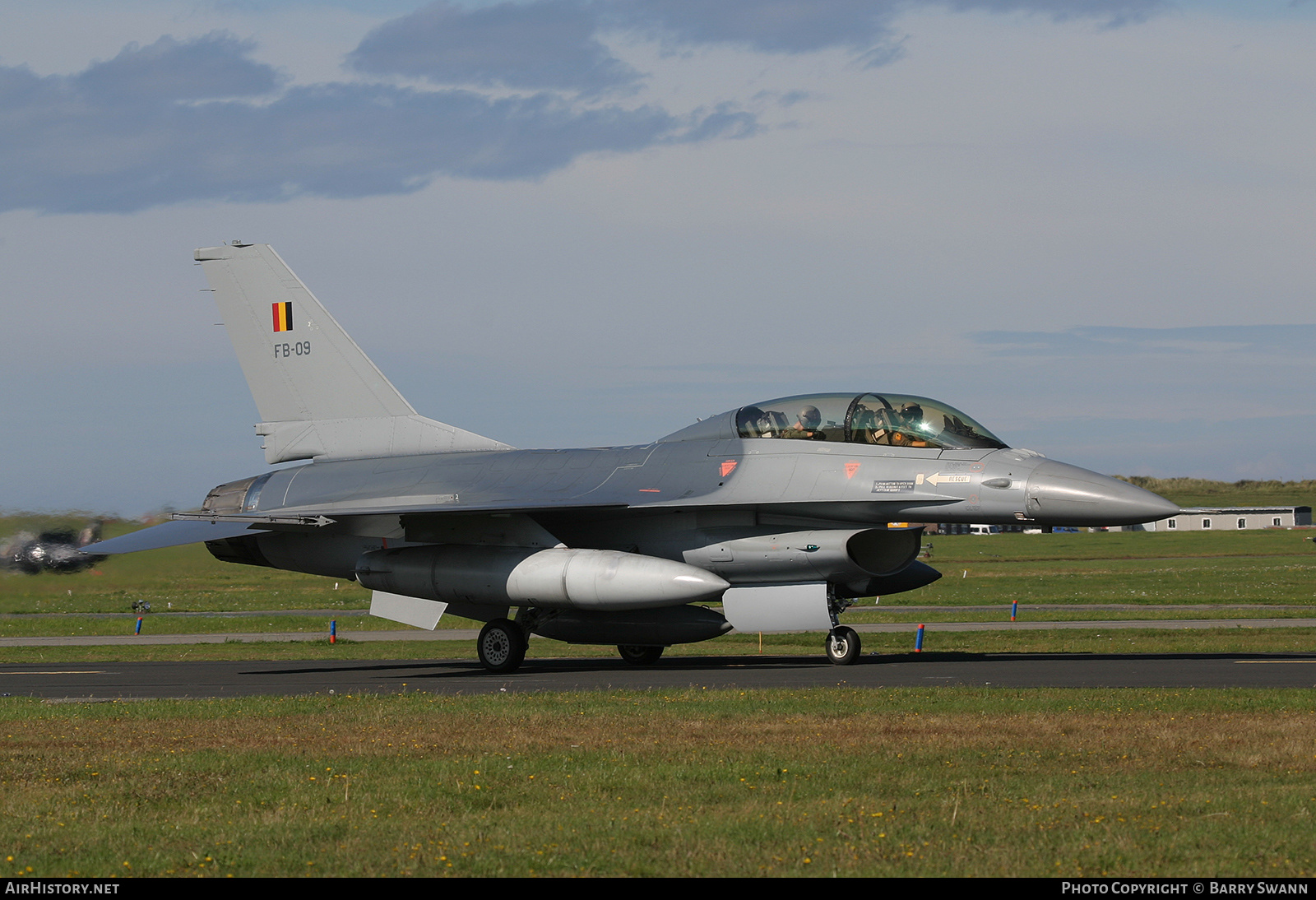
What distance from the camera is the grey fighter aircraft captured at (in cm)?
1748

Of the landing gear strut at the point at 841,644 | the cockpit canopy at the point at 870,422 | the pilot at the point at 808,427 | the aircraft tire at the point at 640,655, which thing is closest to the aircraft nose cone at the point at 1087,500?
the cockpit canopy at the point at 870,422

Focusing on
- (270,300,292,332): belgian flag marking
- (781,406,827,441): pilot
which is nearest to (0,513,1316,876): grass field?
(781,406,827,441): pilot

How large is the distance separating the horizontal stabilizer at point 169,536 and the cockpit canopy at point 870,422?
782 centimetres

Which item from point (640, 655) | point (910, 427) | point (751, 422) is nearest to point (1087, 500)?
point (910, 427)

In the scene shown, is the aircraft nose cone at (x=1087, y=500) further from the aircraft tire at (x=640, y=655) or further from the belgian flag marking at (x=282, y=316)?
the belgian flag marking at (x=282, y=316)

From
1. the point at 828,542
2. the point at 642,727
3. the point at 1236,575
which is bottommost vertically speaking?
the point at 1236,575

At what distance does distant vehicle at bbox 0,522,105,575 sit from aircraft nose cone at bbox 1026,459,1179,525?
48.1 ft

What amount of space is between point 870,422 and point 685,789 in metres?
10.3

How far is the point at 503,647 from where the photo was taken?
1980cm

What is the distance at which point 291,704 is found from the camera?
14125 mm

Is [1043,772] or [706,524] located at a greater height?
[706,524]
